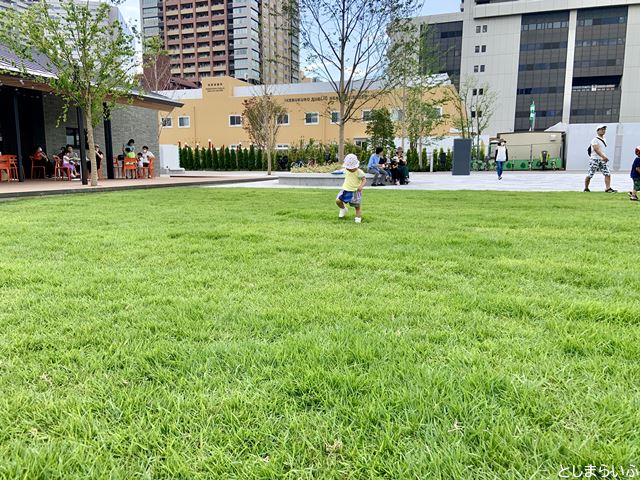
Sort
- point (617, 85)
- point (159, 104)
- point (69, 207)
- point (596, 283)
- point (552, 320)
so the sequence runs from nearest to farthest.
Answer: point (552, 320)
point (596, 283)
point (69, 207)
point (159, 104)
point (617, 85)

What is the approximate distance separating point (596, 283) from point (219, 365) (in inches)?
116

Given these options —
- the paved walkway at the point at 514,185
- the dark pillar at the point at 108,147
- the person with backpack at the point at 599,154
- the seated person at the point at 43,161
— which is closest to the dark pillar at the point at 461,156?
the paved walkway at the point at 514,185

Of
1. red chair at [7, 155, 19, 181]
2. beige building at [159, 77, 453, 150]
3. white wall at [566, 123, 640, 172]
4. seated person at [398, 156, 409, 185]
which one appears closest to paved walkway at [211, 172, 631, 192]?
seated person at [398, 156, 409, 185]

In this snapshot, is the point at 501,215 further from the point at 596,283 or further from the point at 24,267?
the point at 24,267

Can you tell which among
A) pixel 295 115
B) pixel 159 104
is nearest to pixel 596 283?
pixel 159 104

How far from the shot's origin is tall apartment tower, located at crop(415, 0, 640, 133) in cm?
6100

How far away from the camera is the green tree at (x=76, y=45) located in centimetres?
1277

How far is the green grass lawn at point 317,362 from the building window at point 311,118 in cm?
4456

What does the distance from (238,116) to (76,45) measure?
3753cm

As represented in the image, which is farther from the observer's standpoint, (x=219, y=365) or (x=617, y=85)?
(x=617, y=85)

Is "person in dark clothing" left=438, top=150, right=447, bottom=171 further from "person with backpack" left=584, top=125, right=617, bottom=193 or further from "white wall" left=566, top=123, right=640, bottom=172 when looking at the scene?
"person with backpack" left=584, top=125, right=617, bottom=193

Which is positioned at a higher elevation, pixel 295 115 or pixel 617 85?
pixel 617 85

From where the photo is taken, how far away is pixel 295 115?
4844 centimetres

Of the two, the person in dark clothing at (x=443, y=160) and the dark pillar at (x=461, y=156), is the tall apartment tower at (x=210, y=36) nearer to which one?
the person in dark clothing at (x=443, y=160)
